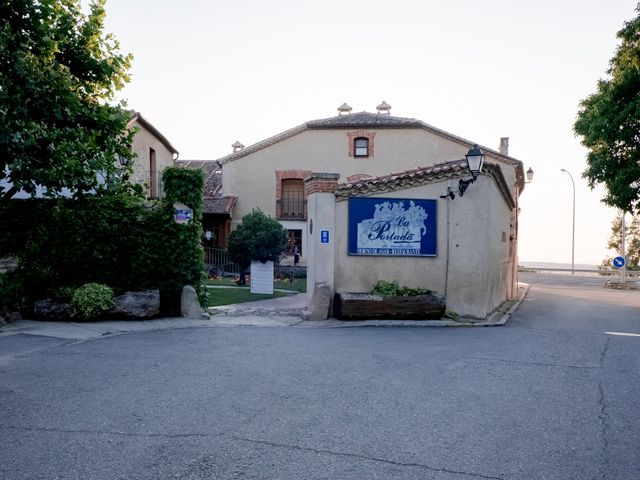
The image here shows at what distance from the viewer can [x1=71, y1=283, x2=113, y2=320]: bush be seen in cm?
970

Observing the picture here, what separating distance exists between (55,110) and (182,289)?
4200 mm

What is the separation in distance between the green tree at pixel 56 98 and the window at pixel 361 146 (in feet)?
59.3

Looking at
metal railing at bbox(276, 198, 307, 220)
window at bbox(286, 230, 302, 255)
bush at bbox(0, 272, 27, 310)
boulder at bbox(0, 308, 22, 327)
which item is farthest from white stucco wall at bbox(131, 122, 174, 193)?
boulder at bbox(0, 308, 22, 327)

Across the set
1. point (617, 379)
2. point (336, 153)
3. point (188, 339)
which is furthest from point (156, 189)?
point (617, 379)

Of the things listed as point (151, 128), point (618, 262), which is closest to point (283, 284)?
point (151, 128)

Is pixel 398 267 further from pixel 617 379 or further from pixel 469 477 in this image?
pixel 469 477

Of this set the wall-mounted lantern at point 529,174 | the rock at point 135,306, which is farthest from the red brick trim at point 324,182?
the wall-mounted lantern at point 529,174

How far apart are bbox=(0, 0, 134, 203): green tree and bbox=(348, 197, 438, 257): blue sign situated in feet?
18.1

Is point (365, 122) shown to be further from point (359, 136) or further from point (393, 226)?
point (393, 226)

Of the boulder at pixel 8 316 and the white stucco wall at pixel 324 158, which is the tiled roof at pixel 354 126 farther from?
the boulder at pixel 8 316

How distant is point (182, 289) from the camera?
10.8 m

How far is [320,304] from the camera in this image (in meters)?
11.2

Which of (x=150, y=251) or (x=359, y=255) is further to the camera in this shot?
(x=359, y=255)

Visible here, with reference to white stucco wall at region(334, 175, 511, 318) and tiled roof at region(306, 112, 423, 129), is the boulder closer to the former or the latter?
white stucco wall at region(334, 175, 511, 318)
